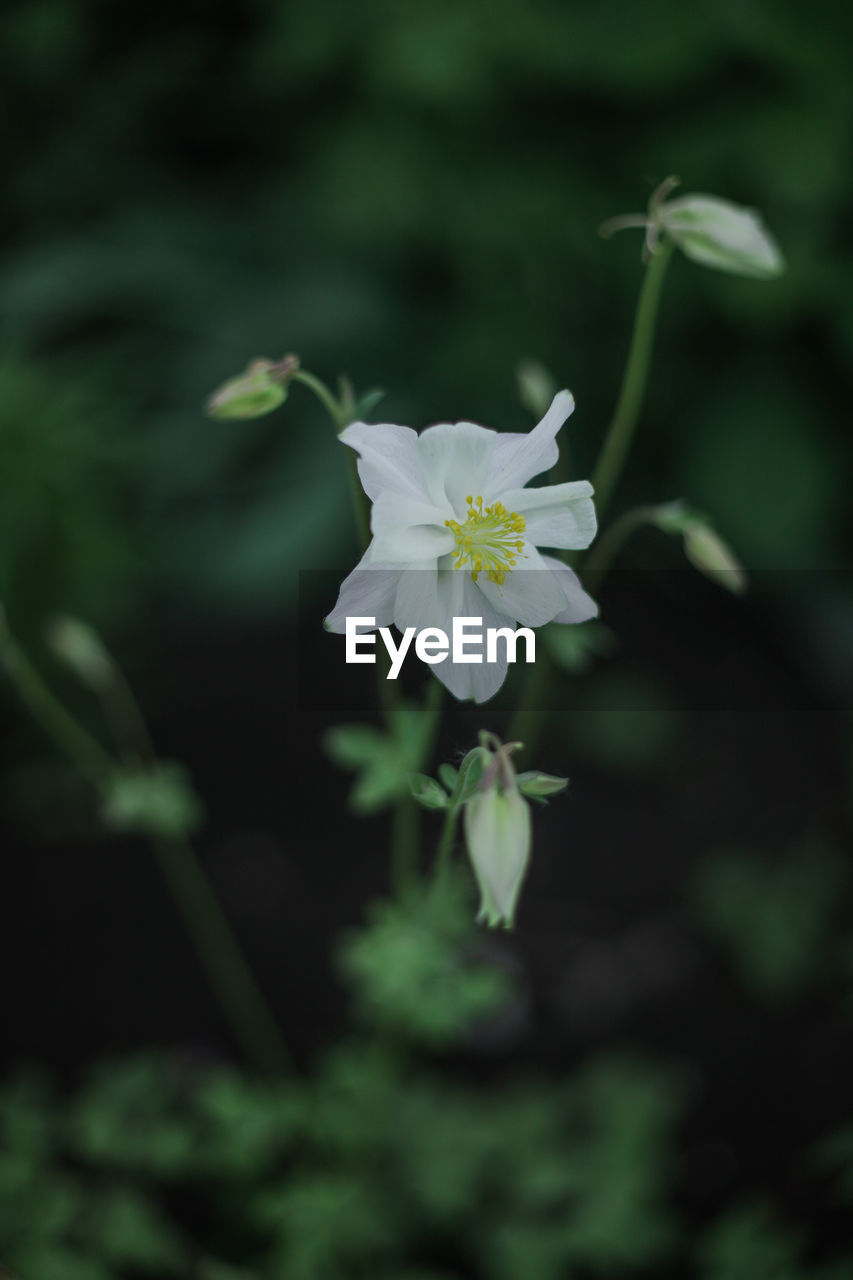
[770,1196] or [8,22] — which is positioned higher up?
[8,22]

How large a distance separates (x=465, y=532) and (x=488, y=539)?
0.02 meters

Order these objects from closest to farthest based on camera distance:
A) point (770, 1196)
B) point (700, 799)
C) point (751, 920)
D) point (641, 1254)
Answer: point (641, 1254) < point (770, 1196) < point (751, 920) < point (700, 799)

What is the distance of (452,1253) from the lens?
1.51 metres

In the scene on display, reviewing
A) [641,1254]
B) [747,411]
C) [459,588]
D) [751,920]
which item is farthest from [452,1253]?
[747,411]

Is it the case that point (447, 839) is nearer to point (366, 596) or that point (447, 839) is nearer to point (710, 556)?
point (366, 596)

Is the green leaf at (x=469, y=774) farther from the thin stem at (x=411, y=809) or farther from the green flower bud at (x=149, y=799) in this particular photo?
the green flower bud at (x=149, y=799)

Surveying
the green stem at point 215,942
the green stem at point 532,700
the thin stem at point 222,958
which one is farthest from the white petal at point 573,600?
the thin stem at point 222,958

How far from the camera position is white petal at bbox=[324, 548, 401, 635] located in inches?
27.2

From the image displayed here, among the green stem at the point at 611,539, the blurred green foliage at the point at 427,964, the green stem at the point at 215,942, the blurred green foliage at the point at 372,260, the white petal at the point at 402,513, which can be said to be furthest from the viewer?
the blurred green foliage at the point at 372,260

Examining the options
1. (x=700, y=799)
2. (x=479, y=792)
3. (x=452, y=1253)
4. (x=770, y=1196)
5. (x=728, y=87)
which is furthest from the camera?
(x=728, y=87)

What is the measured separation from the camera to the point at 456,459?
2.37ft

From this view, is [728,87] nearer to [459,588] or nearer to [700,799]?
[700,799]

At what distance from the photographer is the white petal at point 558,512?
0.73 meters

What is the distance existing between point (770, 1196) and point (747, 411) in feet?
5.64
